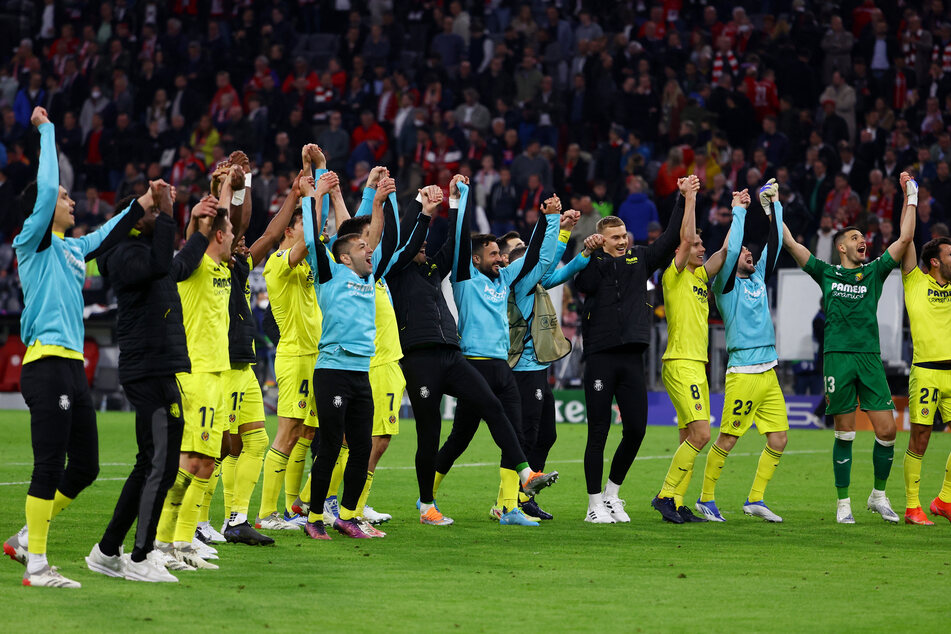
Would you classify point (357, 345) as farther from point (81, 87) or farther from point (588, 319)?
point (81, 87)

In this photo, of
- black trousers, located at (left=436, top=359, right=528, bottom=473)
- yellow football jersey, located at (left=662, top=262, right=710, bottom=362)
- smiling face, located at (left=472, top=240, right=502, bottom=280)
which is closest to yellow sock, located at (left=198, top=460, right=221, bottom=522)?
black trousers, located at (left=436, top=359, right=528, bottom=473)

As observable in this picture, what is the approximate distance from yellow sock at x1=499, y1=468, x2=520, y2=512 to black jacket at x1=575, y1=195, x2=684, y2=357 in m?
1.30

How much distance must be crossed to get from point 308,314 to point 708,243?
41.5 ft

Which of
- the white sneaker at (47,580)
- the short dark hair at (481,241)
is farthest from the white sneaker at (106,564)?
the short dark hair at (481,241)

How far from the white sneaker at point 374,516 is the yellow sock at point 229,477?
1340 millimetres

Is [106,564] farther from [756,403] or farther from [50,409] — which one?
[756,403]

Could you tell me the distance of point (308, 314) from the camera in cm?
1023

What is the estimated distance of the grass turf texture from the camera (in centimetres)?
649

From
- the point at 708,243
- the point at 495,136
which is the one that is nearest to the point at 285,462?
the point at 708,243

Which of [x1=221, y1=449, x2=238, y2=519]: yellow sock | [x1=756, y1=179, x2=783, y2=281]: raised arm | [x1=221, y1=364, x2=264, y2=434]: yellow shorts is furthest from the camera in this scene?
[x1=756, y1=179, x2=783, y2=281]: raised arm

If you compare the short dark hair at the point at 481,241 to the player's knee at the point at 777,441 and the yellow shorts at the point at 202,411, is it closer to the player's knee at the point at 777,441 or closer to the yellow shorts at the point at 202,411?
the player's knee at the point at 777,441

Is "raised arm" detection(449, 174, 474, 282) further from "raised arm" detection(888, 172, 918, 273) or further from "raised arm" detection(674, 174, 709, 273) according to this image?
"raised arm" detection(888, 172, 918, 273)

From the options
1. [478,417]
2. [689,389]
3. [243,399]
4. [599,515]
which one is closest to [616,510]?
[599,515]

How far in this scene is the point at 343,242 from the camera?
9.55 metres
